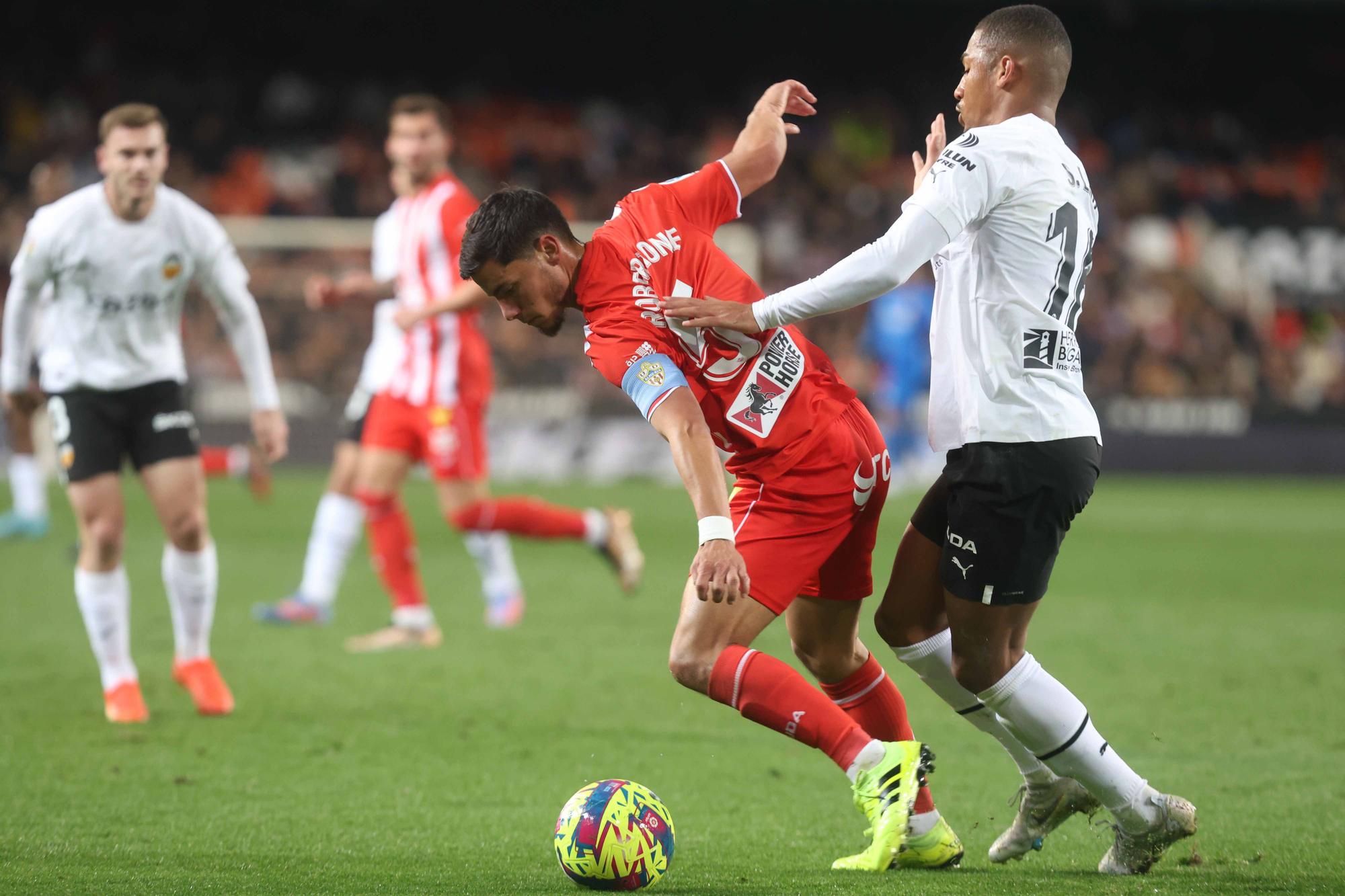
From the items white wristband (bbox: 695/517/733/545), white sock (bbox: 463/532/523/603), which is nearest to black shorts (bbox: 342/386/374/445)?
white sock (bbox: 463/532/523/603)

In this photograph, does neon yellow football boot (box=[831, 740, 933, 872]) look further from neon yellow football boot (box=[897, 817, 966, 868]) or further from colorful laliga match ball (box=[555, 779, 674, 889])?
colorful laliga match ball (box=[555, 779, 674, 889])

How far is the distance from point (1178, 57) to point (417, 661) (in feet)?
76.5

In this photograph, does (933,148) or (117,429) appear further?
(117,429)

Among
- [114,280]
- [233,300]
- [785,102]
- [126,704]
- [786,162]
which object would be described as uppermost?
[786,162]

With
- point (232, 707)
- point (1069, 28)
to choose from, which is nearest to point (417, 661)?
point (232, 707)

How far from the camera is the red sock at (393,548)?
26.6 ft

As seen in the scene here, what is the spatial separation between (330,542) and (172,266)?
2.56 metres

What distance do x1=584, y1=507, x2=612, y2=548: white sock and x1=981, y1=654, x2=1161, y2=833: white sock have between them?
469 cm

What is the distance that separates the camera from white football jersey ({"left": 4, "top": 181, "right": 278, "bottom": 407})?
6.07 metres

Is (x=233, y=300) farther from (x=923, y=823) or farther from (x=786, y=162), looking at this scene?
(x=786, y=162)

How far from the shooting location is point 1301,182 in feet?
83.7

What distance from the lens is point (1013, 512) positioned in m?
3.85

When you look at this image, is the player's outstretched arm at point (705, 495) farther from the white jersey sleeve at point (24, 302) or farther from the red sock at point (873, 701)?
the white jersey sleeve at point (24, 302)

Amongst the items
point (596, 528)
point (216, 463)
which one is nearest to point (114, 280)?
point (596, 528)
